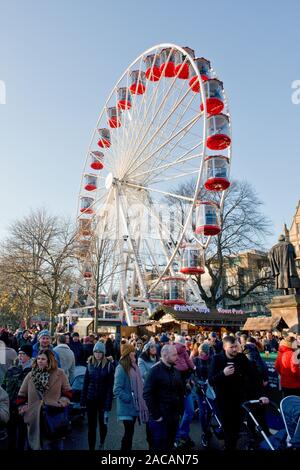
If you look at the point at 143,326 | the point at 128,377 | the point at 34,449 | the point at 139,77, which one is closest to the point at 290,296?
the point at 128,377

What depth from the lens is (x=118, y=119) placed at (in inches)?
1257

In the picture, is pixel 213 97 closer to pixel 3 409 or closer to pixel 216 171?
pixel 216 171

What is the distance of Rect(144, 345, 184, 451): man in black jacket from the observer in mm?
4930

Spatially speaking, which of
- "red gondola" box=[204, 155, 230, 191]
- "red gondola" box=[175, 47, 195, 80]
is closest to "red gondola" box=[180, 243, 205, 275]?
"red gondola" box=[204, 155, 230, 191]

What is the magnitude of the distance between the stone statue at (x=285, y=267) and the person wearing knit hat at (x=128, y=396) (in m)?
8.96

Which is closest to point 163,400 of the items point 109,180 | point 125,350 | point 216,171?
point 125,350

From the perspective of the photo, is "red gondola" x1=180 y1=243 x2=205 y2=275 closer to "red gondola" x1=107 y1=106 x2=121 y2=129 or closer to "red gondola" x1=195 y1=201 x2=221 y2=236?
"red gondola" x1=195 y1=201 x2=221 y2=236

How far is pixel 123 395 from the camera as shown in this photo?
573 centimetres

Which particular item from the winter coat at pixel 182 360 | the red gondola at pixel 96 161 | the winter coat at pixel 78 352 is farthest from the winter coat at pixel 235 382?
the red gondola at pixel 96 161

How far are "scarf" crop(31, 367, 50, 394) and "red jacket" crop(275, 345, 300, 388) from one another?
3.83 m
